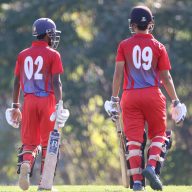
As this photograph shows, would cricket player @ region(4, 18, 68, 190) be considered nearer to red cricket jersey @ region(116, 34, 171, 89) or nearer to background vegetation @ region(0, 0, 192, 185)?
red cricket jersey @ region(116, 34, 171, 89)

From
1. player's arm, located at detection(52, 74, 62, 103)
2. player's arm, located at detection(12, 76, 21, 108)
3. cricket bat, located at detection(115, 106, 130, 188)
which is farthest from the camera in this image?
player's arm, located at detection(12, 76, 21, 108)

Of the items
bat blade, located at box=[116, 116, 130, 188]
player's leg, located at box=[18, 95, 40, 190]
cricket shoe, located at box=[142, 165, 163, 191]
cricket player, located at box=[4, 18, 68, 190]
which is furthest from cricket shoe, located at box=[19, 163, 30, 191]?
cricket shoe, located at box=[142, 165, 163, 191]

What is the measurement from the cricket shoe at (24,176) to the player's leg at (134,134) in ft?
3.97

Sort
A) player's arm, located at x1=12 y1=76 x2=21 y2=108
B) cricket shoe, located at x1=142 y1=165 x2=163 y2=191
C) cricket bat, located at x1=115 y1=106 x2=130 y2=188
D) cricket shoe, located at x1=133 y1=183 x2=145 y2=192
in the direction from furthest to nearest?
1. player's arm, located at x1=12 y1=76 x2=21 y2=108
2. cricket bat, located at x1=115 y1=106 x2=130 y2=188
3. cricket shoe, located at x1=133 y1=183 x2=145 y2=192
4. cricket shoe, located at x1=142 y1=165 x2=163 y2=191

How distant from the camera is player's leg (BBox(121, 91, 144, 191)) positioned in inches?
505

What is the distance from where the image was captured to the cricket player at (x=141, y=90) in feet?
42.2

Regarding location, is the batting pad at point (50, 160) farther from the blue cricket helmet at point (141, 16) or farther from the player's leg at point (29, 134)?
the blue cricket helmet at point (141, 16)

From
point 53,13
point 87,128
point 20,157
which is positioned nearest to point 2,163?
point 87,128

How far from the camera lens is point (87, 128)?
3503cm

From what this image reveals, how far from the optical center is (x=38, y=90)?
13328 millimetres

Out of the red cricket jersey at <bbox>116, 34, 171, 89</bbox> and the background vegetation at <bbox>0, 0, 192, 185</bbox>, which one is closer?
the red cricket jersey at <bbox>116, 34, 171, 89</bbox>

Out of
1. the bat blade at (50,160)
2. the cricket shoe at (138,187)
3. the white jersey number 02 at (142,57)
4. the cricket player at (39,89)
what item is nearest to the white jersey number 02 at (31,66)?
the cricket player at (39,89)

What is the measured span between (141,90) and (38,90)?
1.29m

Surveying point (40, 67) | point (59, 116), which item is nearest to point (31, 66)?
point (40, 67)
